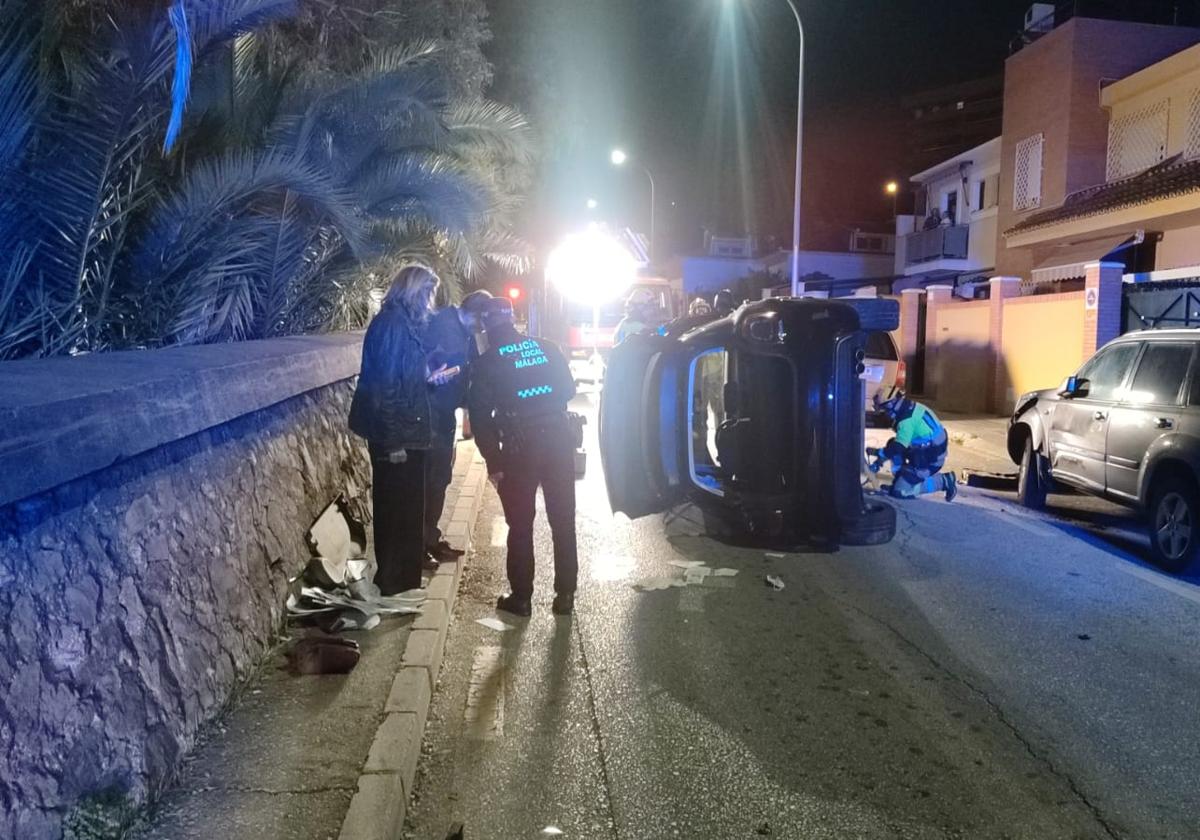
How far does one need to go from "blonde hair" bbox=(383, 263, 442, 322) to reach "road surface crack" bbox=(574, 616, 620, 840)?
219cm

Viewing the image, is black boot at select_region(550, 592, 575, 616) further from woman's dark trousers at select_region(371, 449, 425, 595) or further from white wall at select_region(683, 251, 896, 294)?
white wall at select_region(683, 251, 896, 294)

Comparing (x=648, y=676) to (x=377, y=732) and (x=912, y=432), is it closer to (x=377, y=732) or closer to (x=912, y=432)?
(x=377, y=732)

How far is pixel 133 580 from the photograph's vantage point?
343 cm

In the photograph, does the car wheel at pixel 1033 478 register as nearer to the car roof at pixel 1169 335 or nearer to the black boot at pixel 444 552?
the car roof at pixel 1169 335

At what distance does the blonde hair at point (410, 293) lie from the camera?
562 centimetres

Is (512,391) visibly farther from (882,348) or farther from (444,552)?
(882,348)

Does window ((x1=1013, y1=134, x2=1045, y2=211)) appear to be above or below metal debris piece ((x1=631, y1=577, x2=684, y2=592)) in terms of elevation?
above

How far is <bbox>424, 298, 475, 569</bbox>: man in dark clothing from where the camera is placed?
649 cm

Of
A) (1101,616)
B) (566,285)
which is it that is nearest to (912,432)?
(1101,616)

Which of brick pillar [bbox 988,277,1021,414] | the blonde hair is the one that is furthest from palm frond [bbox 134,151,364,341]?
brick pillar [bbox 988,277,1021,414]

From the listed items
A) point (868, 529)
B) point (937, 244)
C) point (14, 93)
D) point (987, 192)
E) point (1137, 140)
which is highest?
point (987, 192)

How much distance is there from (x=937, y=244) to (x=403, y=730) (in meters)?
31.5

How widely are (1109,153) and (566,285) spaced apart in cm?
1337

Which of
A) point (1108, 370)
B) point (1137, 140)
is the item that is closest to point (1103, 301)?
point (1108, 370)
